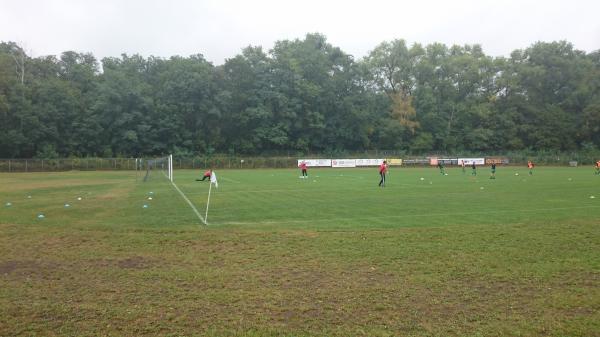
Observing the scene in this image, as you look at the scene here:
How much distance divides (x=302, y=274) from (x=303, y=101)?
7975 cm

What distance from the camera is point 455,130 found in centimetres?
9338

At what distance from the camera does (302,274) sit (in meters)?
8.68

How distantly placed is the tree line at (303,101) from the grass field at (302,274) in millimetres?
65875

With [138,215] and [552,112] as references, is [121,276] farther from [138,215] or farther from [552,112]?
[552,112]

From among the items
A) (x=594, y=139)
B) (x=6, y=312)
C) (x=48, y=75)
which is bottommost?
(x=6, y=312)

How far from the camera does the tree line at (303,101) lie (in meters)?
76.8

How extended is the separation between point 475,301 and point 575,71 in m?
105

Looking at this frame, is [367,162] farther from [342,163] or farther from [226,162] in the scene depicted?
[226,162]

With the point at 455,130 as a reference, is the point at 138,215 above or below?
below

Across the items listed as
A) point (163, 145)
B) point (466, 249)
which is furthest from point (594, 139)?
point (466, 249)

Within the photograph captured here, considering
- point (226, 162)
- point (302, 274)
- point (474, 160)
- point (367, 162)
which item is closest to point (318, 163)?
point (367, 162)

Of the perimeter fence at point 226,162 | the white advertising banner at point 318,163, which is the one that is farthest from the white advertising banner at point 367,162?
the perimeter fence at point 226,162

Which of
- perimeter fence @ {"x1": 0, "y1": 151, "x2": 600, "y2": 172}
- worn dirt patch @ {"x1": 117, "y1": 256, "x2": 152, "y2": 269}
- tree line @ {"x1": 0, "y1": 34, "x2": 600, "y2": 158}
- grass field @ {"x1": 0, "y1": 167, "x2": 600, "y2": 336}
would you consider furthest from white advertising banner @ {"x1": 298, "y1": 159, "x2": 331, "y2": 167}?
worn dirt patch @ {"x1": 117, "y1": 256, "x2": 152, "y2": 269}

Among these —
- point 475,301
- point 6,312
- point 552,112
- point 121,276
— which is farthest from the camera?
point 552,112
